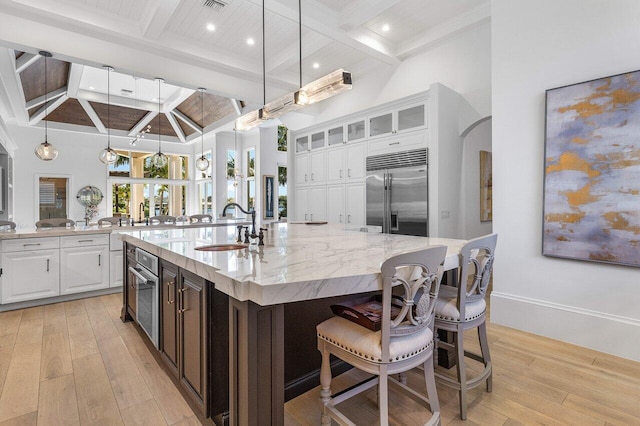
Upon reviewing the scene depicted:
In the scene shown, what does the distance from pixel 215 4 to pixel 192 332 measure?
12.5 ft

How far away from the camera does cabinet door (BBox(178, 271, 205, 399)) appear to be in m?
1.73

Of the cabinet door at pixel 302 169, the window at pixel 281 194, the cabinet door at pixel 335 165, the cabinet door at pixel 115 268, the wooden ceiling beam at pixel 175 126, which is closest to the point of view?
the cabinet door at pixel 115 268

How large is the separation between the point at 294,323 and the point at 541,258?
2.50 m

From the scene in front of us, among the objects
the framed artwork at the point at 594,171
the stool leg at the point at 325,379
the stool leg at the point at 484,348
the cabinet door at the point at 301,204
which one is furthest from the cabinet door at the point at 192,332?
the cabinet door at the point at 301,204

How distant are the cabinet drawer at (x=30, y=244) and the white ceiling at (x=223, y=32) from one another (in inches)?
88.8

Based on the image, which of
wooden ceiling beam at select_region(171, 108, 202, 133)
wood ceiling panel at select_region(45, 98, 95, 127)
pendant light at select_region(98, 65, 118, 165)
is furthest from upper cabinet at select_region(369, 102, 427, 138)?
wood ceiling panel at select_region(45, 98, 95, 127)

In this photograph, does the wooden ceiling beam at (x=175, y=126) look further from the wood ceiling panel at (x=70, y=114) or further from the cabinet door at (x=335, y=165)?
the cabinet door at (x=335, y=165)

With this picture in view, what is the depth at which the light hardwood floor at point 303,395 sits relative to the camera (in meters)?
1.83

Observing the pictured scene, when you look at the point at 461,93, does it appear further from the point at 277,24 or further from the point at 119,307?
the point at 119,307

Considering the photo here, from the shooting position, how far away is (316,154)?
19.8 feet

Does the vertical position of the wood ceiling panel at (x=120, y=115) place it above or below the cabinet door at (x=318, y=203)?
above

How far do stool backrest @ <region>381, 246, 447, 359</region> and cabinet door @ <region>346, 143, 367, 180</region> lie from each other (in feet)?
12.3

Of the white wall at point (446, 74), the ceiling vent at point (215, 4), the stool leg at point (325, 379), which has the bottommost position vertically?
the stool leg at point (325, 379)

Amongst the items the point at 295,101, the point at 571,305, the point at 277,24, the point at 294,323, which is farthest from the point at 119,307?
the point at 571,305
